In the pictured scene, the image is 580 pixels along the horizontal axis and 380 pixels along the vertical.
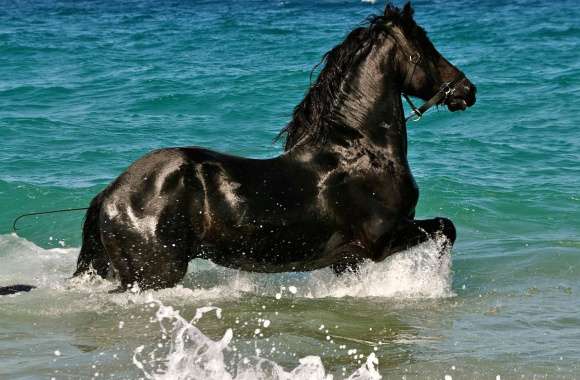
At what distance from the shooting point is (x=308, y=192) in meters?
6.11

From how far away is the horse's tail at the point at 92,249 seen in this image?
596 centimetres

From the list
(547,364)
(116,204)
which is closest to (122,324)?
(116,204)

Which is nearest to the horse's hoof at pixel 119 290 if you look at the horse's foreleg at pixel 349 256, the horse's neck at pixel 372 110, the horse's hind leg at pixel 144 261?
the horse's hind leg at pixel 144 261

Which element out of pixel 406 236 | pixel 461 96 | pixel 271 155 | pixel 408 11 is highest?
pixel 408 11

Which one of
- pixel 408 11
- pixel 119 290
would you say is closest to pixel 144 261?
pixel 119 290

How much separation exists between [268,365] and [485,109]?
33.2 feet

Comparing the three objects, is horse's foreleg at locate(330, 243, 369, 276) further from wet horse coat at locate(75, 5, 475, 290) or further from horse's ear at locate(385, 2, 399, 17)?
horse's ear at locate(385, 2, 399, 17)

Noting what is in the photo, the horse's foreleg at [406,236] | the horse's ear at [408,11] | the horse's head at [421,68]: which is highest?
the horse's ear at [408,11]

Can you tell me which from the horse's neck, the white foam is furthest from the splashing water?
the horse's neck

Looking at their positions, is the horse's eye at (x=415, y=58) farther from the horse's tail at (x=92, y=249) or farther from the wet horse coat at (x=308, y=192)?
the horse's tail at (x=92, y=249)

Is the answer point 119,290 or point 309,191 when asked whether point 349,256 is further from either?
point 119,290

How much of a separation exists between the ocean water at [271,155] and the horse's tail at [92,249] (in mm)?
94

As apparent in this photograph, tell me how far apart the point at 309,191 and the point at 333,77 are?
772 mm

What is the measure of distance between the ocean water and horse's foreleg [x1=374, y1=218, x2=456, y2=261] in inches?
5.0
